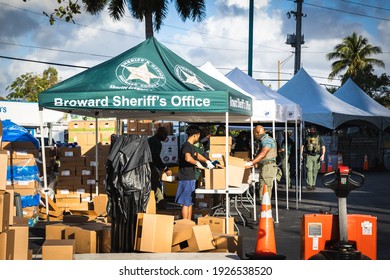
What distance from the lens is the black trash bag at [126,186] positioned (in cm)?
894

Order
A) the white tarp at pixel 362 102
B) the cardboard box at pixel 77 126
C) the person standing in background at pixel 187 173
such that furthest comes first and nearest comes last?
the white tarp at pixel 362 102, the cardboard box at pixel 77 126, the person standing in background at pixel 187 173

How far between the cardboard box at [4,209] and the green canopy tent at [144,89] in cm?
348

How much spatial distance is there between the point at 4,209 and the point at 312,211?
971 cm

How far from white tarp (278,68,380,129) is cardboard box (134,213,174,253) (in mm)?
17225

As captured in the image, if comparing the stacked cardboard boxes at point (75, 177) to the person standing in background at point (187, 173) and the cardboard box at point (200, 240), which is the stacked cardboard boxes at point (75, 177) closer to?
the person standing in background at point (187, 173)

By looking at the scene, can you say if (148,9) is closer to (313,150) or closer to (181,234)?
(313,150)

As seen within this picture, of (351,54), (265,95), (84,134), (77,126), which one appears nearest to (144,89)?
(265,95)

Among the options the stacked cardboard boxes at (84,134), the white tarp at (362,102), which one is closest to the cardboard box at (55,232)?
Result: the stacked cardboard boxes at (84,134)

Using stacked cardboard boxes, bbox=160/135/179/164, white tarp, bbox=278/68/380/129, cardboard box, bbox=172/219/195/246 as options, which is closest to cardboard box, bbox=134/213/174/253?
cardboard box, bbox=172/219/195/246

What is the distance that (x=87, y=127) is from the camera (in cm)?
1909

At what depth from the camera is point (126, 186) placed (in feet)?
29.5

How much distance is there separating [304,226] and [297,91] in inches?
814
